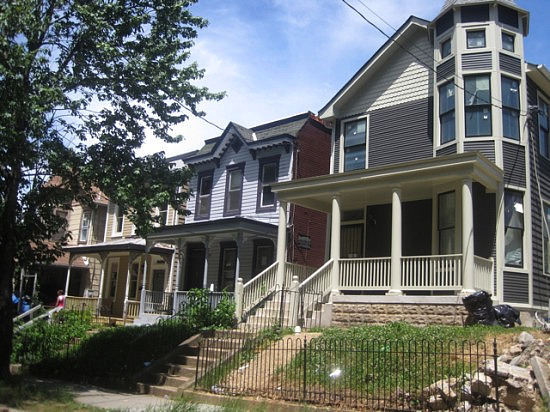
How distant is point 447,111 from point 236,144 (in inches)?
403

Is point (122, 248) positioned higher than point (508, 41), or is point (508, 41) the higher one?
point (508, 41)

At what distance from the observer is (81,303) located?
89.5ft

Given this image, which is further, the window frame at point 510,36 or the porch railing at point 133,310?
the porch railing at point 133,310

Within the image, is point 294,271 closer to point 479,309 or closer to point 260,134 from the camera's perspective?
point 479,309

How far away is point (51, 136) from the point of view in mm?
12234

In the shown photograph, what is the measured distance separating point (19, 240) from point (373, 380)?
307 inches

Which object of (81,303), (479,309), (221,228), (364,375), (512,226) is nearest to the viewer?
(364,375)

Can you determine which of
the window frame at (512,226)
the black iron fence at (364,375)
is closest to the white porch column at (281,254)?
the black iron fence at (364,375)

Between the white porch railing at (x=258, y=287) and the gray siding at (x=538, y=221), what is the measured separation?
295 inches

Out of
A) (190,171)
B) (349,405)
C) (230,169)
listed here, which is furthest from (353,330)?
(230,169)

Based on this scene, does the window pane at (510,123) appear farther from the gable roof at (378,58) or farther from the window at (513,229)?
the gable roof at (378,58)

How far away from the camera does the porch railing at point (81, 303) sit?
87.7ft

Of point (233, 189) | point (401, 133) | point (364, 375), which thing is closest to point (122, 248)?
point (233, 189)

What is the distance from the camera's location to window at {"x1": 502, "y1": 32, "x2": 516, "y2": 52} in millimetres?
17375
